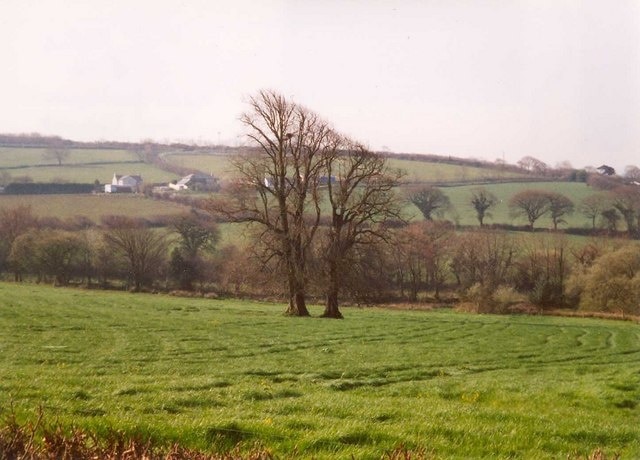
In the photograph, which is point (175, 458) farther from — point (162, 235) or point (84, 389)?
point (162, 235)

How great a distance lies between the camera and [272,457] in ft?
18.2

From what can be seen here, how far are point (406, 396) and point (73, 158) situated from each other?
71941mm

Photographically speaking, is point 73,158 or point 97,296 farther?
point 73,158

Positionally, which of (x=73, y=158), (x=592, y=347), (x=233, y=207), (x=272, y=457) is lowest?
(x=592, y=347)

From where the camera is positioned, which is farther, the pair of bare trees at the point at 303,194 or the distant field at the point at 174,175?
the distant field at the point at 174,175

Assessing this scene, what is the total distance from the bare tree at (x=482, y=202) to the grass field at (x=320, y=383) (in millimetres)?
32927

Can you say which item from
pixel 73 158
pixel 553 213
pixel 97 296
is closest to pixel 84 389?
pixel 97 296

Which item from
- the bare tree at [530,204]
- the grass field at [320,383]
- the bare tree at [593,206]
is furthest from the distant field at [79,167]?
the grass field at [320,383]

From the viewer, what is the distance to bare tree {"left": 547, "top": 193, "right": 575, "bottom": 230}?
58.9 m

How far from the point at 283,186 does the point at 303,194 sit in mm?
1109

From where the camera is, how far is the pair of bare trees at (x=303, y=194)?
34.8 metres

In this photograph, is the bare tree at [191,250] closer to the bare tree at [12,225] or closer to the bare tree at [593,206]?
the bare tree at [12,225]

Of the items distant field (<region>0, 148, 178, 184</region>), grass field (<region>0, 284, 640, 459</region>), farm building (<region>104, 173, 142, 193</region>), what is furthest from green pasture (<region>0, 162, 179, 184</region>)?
grass field (<region>0, 284, 640, 459</region>)

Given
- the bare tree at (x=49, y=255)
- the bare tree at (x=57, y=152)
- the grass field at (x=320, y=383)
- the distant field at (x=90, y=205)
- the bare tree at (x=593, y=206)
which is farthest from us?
the bare tree at (x=57, y=152)
